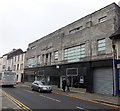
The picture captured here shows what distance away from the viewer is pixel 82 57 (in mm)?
20547

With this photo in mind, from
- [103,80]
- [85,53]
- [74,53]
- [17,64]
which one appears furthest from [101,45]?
[17,64]

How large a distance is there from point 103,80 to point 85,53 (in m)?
4.74

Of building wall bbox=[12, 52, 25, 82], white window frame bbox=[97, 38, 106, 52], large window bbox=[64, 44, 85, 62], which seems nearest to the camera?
white window frame bbox=[97, 38, 106, 52]

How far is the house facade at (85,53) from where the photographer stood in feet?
56.5

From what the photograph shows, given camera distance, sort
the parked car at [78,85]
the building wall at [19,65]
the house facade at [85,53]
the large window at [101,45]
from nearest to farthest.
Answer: the house facade at [85,53], the large window at [101,45], the parked car at [78,85], the building wall at [19,65]

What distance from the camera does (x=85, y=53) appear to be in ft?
66.1

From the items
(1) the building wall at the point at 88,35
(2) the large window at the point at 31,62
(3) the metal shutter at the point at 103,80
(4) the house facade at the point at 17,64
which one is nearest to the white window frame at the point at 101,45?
(1) the building wall at the point at 88,35

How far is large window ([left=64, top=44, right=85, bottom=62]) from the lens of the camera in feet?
68.9

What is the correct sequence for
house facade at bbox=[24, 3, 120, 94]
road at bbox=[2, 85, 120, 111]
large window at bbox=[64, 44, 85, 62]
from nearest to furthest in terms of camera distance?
1. road at bbox=[2, 85, 120, 111]
2. house facade at bbox=[24, 3, 120, 94]
3. large window at bbox=[64, 44, 85, 62]

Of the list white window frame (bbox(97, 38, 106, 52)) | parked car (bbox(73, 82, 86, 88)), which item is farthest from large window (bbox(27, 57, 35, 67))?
white window frame (bbox(97, 38, 106, 52))

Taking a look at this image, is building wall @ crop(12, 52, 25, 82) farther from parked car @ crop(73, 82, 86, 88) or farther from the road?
the road

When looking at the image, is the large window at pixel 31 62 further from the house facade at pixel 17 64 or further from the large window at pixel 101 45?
the large window at pixel 101 45

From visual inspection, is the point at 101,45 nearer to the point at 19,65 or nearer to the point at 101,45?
the point at 101,45

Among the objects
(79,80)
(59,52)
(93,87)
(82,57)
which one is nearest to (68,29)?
(59,52)
